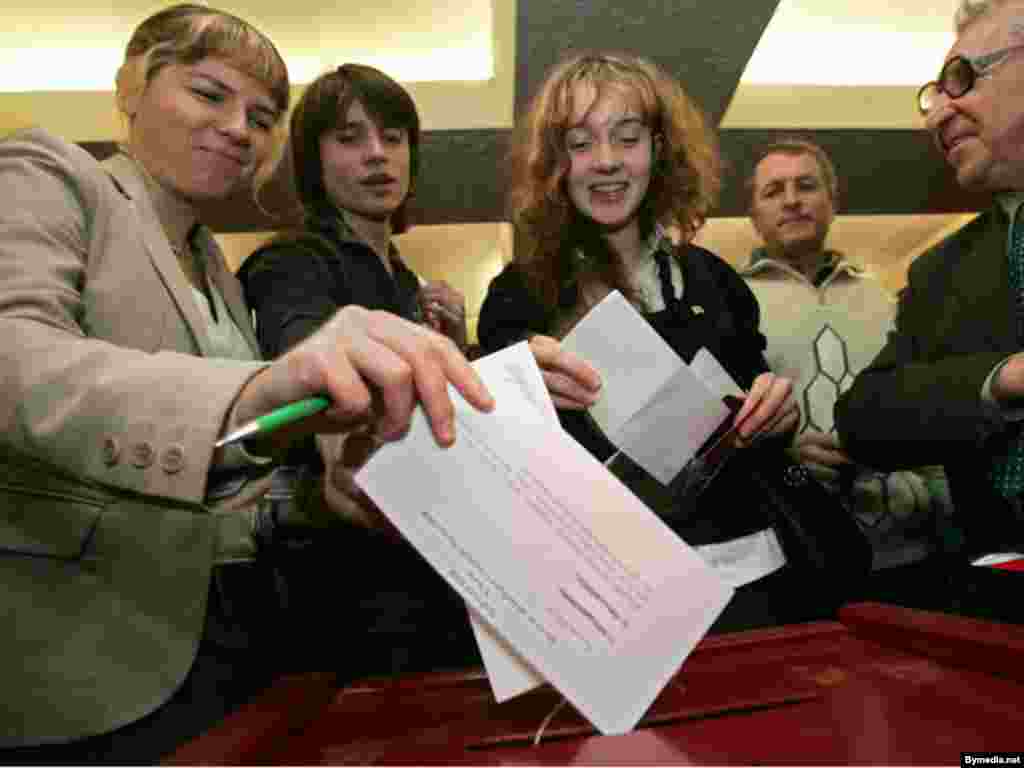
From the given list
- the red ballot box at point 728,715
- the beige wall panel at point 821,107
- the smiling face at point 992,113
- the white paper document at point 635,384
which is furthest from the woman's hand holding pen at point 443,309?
the beige wall panel at point 821,107

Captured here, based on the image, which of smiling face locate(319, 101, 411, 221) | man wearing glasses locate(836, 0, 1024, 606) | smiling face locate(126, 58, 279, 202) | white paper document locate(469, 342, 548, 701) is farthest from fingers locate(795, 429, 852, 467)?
smiling face locate(126, 58, 279, 202)

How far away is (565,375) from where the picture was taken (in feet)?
2.31

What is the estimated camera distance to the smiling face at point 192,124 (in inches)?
41.4

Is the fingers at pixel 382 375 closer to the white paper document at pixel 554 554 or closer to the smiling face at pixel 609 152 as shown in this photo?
the white paper document at pixel 554 554

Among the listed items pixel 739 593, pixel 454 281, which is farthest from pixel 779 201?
pixel 454 281

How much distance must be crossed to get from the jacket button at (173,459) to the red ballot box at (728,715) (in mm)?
186

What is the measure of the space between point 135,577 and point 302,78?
8.85 ft

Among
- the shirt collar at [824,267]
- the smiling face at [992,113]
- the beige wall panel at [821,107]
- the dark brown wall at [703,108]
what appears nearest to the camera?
the smiling face at [992,113]

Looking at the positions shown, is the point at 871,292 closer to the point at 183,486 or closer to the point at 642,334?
the point at 642,334

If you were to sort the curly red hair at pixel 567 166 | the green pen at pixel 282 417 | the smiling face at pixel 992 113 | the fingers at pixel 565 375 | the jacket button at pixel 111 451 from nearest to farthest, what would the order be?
the green pen at pixel 282 417, the jacket button at pixel 111 451, the fingers at pixel 565 375, the smiling face at pixel 992 113, the curly red hair at pixel 567 166

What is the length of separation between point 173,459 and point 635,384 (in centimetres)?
57

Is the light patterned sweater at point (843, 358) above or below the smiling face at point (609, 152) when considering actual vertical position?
below

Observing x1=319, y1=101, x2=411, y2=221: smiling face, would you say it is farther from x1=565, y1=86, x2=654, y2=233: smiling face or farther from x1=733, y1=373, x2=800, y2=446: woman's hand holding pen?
x1=733, y1=373, x2=800, y2=446: woman's hand holding pen

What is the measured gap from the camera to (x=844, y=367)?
172 cm
